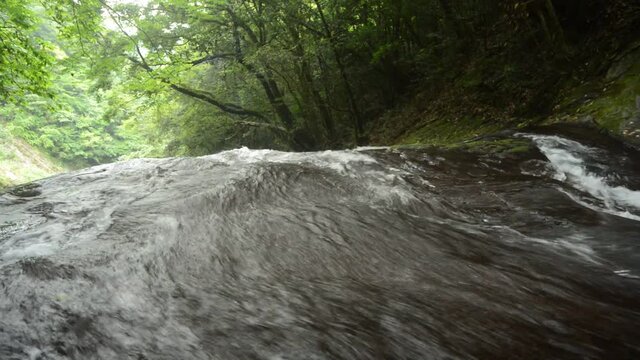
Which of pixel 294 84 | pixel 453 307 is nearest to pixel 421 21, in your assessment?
pixel 294 84

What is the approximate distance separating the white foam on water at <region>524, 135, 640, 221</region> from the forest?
3.52 ft

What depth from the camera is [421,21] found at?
9.76 metres

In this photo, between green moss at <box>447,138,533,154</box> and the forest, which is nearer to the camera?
green moss at <box>447,138,533,154</box>

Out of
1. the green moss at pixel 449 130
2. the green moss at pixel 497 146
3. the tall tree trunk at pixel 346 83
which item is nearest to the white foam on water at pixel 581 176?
the green moss at pixel 497 146

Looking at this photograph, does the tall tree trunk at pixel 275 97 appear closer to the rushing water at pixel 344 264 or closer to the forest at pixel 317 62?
the forest at pixel 317 62

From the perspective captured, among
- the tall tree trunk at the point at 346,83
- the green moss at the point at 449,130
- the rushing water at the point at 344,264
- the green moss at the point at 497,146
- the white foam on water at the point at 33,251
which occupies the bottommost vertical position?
the rushing water at the point at 344,264

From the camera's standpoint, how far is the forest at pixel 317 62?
6.69 m

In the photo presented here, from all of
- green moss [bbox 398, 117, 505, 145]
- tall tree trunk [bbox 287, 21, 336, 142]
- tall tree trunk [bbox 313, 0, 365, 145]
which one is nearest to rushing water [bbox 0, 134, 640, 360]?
green moss [bbox 398, 117, 505, 145]

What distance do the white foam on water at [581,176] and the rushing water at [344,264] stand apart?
2 cm

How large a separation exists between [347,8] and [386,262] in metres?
8.28

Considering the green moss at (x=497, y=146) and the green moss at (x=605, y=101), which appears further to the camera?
the green moss at (x=497, y=146)

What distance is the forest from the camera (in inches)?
263

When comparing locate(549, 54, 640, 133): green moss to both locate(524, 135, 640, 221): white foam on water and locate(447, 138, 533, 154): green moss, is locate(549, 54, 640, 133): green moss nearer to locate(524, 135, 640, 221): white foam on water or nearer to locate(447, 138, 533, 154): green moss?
locate(524, 135, 640, 221): white foam on water

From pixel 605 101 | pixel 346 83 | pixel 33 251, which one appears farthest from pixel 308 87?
pixel 33 251
